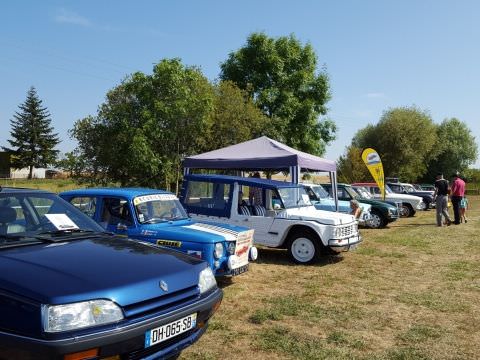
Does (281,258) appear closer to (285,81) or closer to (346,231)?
(346,231)

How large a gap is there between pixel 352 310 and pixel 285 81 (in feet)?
78.9

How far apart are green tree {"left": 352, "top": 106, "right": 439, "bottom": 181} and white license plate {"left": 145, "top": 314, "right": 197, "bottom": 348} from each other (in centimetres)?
3977

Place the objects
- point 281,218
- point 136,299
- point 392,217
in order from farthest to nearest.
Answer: point 392,217, point 281,218, point 136,299

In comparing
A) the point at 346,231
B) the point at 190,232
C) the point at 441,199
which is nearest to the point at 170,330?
the point at 190,232

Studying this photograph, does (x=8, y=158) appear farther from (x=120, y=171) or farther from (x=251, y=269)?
(x=251, y=269)

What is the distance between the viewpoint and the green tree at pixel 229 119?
19531 mm

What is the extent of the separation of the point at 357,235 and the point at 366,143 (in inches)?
1375

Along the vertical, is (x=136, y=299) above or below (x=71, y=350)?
above

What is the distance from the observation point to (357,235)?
964cm

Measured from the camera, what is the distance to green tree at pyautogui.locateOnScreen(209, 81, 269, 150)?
769 inches

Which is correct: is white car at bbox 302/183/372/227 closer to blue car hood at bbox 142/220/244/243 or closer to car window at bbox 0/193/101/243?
blue car hood at bbox 142/220/244/243

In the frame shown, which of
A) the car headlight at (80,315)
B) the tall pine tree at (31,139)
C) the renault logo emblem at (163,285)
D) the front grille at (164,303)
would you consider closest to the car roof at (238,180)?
the front grille at (164,303)

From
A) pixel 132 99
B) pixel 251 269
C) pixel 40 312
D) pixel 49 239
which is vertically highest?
pixel 132 99

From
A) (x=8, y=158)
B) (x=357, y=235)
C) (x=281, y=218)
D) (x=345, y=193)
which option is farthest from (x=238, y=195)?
(x=8, y=158)
